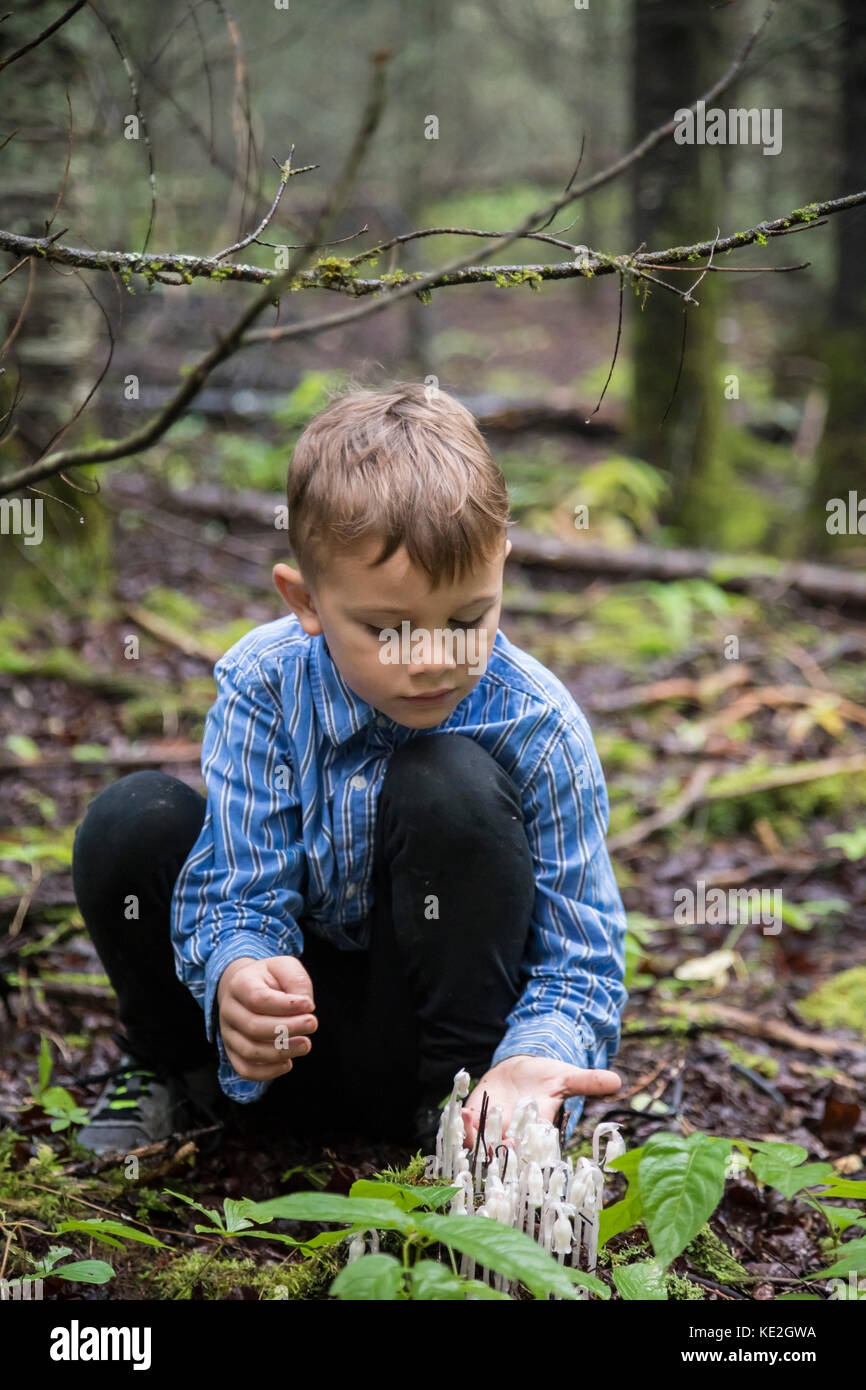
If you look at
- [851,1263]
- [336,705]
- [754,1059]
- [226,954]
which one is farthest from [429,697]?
[754,1059]

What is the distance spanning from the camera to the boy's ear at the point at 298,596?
2393mm

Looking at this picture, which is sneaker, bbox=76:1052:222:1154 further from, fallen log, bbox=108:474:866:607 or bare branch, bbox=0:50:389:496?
fallen log, bbox=108:474:866:607

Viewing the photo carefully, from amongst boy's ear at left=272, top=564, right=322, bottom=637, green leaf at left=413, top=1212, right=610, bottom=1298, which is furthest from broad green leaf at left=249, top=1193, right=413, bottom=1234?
Answer: boy's ear at left=272, top=564, right=322, bottom=637

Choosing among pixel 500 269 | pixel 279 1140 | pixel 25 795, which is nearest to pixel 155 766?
pixel 25 795

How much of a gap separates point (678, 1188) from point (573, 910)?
0.73 metres

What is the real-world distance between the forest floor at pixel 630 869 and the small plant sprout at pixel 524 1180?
7.9 inches

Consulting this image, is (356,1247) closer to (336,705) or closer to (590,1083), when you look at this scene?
(590,1083)

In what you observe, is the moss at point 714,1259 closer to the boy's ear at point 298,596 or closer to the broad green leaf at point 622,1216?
the broad green leaf at point 622,1216

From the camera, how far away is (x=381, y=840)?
2408mm

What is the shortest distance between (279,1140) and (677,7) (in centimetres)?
811

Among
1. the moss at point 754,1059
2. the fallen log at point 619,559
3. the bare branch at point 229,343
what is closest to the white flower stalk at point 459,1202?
the bare branch at point 229,343

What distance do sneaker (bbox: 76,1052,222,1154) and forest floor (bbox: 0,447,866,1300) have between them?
0.06m
